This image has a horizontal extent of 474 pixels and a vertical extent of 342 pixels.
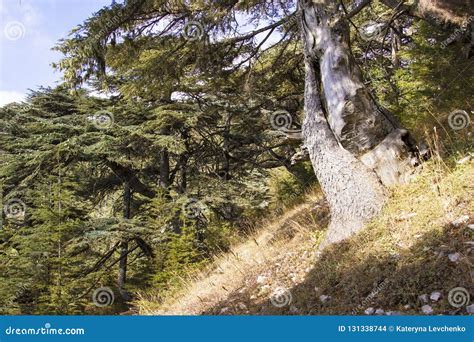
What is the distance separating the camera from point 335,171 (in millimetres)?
6074

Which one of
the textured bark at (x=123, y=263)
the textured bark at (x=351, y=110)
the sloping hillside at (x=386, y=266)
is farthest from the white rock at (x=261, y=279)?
the textured bark at (x=123, y=263)

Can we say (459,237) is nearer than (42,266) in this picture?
Yes

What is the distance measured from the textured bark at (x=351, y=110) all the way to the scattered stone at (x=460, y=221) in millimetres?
1435

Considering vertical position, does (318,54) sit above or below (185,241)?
above

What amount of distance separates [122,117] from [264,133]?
173 inches

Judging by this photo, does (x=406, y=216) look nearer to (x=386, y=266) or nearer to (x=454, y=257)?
(x=386, y=266)

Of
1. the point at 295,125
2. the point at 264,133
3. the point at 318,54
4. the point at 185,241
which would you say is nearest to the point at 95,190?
the point at 185,241

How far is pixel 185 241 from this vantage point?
9656 millimetres

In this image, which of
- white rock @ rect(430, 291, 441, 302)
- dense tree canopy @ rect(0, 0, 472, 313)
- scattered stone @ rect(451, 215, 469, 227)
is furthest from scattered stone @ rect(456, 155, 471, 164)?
white rock @ rect(430, 291, 441, 302)

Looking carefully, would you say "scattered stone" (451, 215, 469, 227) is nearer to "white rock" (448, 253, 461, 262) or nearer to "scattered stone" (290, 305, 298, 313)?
"white rock" (448, 253, 461, 262)

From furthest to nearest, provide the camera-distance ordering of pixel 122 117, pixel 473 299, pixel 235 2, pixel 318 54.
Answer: pixel 122 117 < pixel 235 2 < pixel 318 54 < pixel 473 299

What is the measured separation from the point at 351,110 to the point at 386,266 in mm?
2828

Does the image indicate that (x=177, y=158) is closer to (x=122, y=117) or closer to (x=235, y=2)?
(x=122, y=117)

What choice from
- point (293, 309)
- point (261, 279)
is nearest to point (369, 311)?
point (293, 309)
